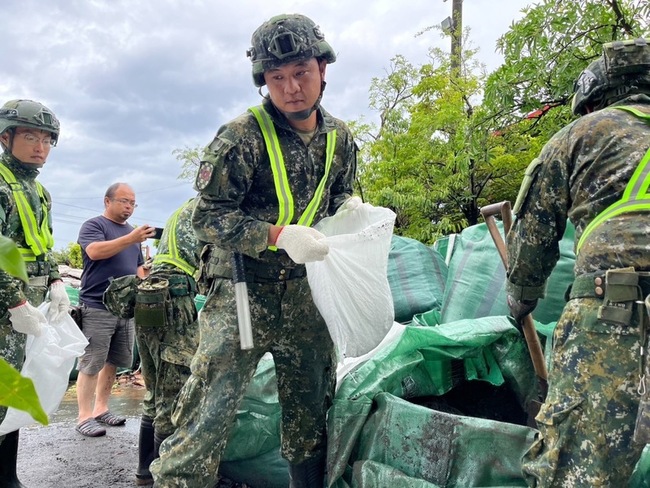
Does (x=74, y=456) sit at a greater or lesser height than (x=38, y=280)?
lesser

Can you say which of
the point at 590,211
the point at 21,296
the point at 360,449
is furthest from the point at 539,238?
the point at 21,296

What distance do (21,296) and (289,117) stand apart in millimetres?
1443

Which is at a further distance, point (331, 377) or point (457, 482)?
point (331, 377)

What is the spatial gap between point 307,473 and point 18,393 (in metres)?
2.13

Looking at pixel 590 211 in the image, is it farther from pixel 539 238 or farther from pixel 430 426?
pixel 430 426

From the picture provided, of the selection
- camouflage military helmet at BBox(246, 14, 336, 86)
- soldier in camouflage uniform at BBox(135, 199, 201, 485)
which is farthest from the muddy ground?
camouflage military helmet at BBox(246, 14, 336, 86)

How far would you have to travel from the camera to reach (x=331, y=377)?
2365 millimetres

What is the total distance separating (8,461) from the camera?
2.75m

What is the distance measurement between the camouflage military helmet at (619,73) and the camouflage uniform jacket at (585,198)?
0.05 m

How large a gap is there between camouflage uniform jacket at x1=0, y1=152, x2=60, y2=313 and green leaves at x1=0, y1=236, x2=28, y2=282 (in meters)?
2.33

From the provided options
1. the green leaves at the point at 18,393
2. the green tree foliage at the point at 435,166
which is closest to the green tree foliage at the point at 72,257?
the green tree foliage at the point at 435,166

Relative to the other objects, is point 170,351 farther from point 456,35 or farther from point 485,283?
point 456,35

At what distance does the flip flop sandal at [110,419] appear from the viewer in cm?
417

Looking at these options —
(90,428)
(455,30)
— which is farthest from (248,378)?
(455,30)
